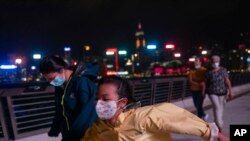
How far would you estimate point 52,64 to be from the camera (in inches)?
170

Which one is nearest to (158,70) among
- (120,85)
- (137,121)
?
(120,85)

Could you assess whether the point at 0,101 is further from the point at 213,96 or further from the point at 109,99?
the point at 109,99

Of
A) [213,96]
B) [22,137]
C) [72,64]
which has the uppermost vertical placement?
[72,64]

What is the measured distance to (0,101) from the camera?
340 inches

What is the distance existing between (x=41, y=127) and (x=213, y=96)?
3.48m

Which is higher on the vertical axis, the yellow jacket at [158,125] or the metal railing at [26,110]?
the yellow jacket at [158,125]

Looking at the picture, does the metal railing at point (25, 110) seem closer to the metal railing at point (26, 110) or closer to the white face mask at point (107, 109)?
the metal railing at point (26, 110)

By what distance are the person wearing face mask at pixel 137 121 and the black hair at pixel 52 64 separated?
1306mm

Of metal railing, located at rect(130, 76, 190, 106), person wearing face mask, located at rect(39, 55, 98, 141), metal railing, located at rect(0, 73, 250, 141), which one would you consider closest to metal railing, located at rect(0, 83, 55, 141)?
metal railing, located at rect(0, 73, 250, 141)

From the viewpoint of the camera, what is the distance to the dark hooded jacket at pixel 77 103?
389 cm

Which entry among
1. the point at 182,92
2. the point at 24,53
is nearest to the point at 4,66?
the point at 24,53

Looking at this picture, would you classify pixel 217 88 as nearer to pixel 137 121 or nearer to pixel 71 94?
pixel 71 94

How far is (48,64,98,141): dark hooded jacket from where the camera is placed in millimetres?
3893

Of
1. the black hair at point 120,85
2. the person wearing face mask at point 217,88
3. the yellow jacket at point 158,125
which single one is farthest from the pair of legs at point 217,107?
the yellow jacket at point 158,125
